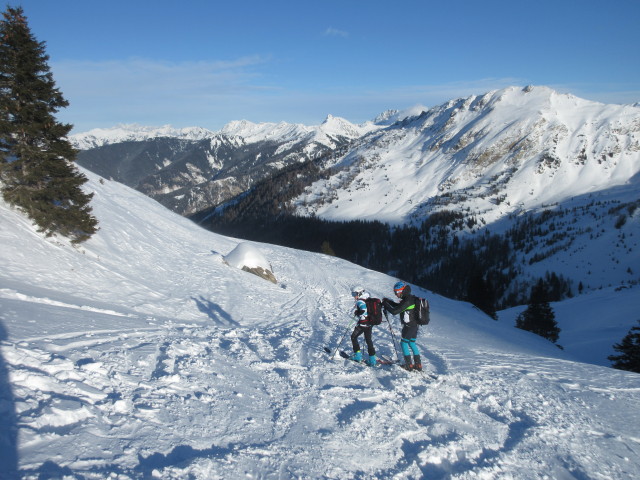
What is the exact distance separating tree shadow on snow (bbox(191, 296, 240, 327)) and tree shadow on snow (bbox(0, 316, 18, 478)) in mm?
9186

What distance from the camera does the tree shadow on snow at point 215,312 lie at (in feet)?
51.3

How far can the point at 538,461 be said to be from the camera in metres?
6.33

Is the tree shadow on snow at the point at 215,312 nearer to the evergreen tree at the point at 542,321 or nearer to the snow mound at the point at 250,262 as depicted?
the snow mound at the point at 250,262

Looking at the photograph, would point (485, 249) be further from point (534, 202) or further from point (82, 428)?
point (82, 428)

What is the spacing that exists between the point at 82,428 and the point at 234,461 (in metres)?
2.43

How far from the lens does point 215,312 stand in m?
16.9

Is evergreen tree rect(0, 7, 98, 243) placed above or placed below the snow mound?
above

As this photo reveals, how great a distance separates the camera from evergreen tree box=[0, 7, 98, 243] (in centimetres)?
1571

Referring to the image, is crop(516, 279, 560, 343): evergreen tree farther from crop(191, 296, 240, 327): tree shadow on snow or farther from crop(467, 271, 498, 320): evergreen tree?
crop(191, 296, 240, 327): tree shadow on snow

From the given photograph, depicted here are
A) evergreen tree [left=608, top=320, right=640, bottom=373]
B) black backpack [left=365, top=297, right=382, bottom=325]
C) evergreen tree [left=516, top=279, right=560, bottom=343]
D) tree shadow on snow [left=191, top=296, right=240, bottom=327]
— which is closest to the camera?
black backpack [left=365, top=297, right=382, bottom=325]

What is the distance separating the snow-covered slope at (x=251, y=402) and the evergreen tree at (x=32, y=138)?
1894mm

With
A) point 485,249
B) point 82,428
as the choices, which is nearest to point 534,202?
point 485,249

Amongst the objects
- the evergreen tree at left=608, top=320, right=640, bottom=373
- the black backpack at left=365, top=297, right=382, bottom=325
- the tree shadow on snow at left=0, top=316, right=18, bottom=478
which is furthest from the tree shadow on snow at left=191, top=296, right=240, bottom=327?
the evergreen tree at left=608, top=320, right=640, bottom=373

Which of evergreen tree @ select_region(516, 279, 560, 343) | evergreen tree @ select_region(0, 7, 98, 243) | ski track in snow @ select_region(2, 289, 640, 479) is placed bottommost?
evergreen tree @ select_region(516, 279, 560, 343)
